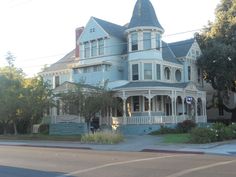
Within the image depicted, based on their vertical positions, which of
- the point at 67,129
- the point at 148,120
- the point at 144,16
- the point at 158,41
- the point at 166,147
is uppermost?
the point at 144,16

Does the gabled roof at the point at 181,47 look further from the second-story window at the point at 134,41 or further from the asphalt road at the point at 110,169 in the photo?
the asphalt road at the point at 110,169

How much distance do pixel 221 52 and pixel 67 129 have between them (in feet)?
60.4

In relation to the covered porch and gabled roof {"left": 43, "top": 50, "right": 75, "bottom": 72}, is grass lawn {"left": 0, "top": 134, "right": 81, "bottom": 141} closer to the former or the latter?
the covered porch

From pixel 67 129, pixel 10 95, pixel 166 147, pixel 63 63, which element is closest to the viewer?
pixel 166 147

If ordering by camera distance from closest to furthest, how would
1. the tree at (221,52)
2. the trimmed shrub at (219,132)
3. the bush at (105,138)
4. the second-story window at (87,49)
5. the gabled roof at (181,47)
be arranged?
the trimmed shrub at (219,132), the bush at (105,138), the second-story window at (87,49), the tree at (221,52), the gabled roof at (181,47)

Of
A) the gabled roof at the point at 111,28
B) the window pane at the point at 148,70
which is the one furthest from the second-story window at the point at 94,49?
the window pane at the point at 148,70

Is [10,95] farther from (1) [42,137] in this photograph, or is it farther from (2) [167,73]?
(2) [167,73]

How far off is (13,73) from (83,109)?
12.2m

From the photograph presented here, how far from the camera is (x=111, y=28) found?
1769 inches

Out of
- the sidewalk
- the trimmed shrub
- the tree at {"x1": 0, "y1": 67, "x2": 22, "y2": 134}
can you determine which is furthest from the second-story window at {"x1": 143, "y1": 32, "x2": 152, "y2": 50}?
the trimmed shrub

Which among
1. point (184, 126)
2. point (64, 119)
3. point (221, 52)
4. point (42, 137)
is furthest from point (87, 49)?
point (221, 52)

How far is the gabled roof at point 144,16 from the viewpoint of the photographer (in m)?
41.7

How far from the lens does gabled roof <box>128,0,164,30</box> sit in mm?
41719

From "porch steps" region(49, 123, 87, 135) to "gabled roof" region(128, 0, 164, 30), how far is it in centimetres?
1148
